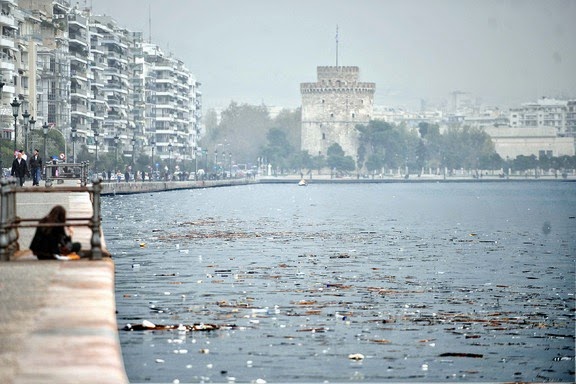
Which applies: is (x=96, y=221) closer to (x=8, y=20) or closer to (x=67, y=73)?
(x=8, y=20)

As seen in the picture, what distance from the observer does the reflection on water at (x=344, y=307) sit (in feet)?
59.4

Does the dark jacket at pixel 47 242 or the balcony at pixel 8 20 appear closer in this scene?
the dark jacket at pixel 47 242

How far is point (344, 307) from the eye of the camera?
24.9m

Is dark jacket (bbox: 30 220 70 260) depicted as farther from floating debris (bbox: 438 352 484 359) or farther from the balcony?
the balcony

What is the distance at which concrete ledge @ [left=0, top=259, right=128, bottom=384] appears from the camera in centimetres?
1247

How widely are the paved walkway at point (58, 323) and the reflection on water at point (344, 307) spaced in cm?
148

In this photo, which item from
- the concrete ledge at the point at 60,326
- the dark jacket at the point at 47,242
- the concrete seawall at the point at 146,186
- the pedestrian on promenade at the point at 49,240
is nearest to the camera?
the concrete ledge at the point at 60,326

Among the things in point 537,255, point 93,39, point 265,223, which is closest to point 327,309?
point 537,255

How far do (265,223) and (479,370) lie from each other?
157 feet

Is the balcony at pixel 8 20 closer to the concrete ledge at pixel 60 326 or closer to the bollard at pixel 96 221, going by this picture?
the bollard at pixel 96 221

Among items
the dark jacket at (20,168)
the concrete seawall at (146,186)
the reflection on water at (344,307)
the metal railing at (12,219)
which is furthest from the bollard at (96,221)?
the concrete seawall at (146,186)

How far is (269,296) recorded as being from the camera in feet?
88.2

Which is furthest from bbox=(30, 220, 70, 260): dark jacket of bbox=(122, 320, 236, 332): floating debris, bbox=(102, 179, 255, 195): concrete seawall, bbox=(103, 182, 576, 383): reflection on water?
bbox=(102, 179, 255, 195): concrete seawall

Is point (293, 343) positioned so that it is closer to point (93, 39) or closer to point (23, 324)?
A: point (23, 324)
